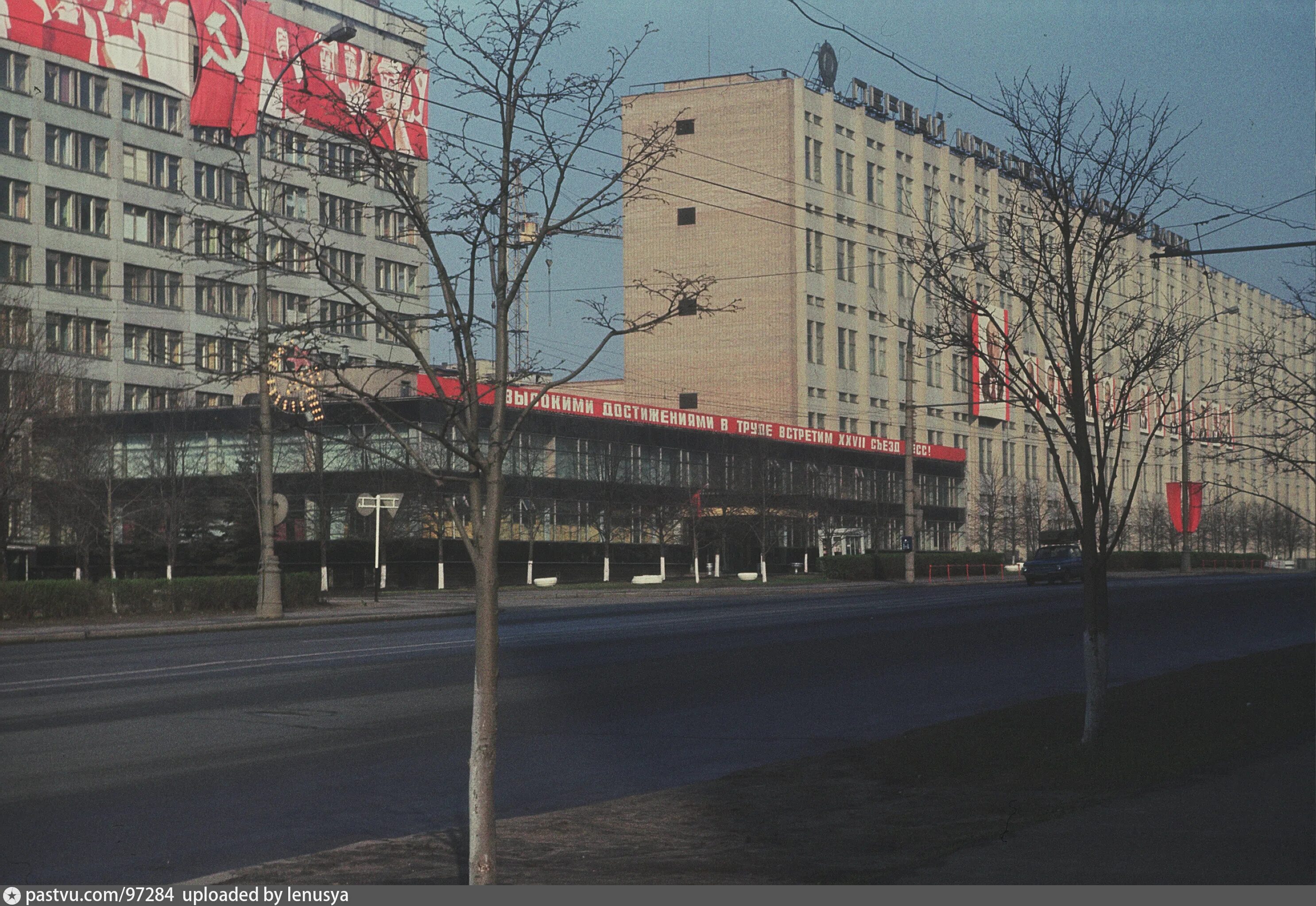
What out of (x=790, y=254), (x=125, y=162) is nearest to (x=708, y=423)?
(x=790, y=254)

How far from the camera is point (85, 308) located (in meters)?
76.9

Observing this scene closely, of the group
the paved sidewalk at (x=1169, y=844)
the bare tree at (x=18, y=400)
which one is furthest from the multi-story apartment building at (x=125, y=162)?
the paved sidewalk at (x=1169, y=844)

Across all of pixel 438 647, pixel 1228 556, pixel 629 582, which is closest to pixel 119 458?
pixel 629 582

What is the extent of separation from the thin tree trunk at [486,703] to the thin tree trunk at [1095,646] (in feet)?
→ 20.8

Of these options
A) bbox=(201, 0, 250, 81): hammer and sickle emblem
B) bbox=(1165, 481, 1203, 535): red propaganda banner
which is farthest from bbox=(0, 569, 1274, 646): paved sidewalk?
bbox=(201, 0, 250, 81): hammer and sickle emblem

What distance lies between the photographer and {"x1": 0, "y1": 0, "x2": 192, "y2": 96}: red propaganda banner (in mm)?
73375

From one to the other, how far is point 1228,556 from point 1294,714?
100171mm

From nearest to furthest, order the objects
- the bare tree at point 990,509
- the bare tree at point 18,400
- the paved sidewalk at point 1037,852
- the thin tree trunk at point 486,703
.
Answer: the thin tree trunk at point 486,703
the paved sidewalk at point 1037,852
the bare tree at point 18,400
the bare tree at point 990,509

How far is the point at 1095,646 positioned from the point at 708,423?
63.6 m

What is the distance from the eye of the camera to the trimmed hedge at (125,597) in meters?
33.1

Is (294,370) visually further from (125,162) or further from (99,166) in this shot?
(125,162)

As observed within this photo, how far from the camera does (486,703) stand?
6441 mm

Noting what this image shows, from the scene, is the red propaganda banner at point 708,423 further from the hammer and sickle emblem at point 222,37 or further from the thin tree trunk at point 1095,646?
the thin tree trunk at point 1095,646

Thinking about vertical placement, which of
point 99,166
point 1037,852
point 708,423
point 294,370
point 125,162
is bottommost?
point 1037,852
